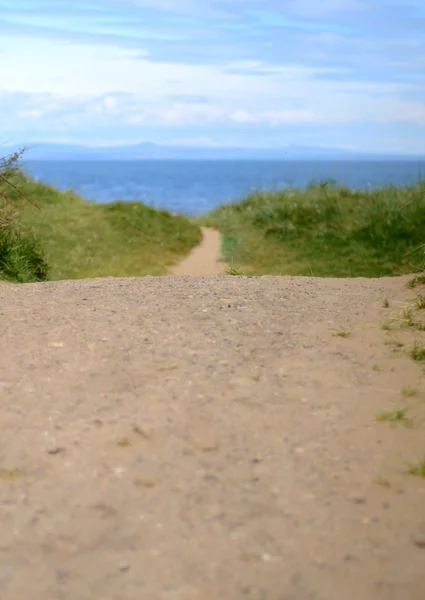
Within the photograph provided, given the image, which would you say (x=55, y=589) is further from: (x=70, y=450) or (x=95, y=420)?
(x=95, y=420)

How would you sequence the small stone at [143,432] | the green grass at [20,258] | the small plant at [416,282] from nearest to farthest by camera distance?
the small stone at [143,432] < the small plant at [416,282] < the green grass at [20,258]

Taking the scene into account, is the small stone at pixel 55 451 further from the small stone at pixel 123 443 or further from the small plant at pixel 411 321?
the small plant at pixel 411 321

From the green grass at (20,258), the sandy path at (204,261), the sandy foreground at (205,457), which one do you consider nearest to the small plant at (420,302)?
the sandy foreground at (205,457)

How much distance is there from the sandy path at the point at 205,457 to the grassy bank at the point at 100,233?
542 cm

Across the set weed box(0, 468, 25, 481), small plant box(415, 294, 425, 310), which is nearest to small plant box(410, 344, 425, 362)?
small plant box(415, 294, 425, 310)

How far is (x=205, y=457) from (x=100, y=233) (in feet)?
31.5

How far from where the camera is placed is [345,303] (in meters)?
5.27

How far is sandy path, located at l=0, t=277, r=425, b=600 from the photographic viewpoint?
2365mm

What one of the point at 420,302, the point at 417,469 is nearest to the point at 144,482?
the point at 417,469

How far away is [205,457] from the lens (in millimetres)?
3072

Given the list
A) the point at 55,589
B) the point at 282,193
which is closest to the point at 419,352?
the point at 55,589

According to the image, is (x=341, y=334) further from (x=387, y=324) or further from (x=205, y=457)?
(x=205, y=457)

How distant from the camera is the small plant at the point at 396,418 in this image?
3.38 meters

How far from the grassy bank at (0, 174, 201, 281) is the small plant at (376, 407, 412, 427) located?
21.7 feet
